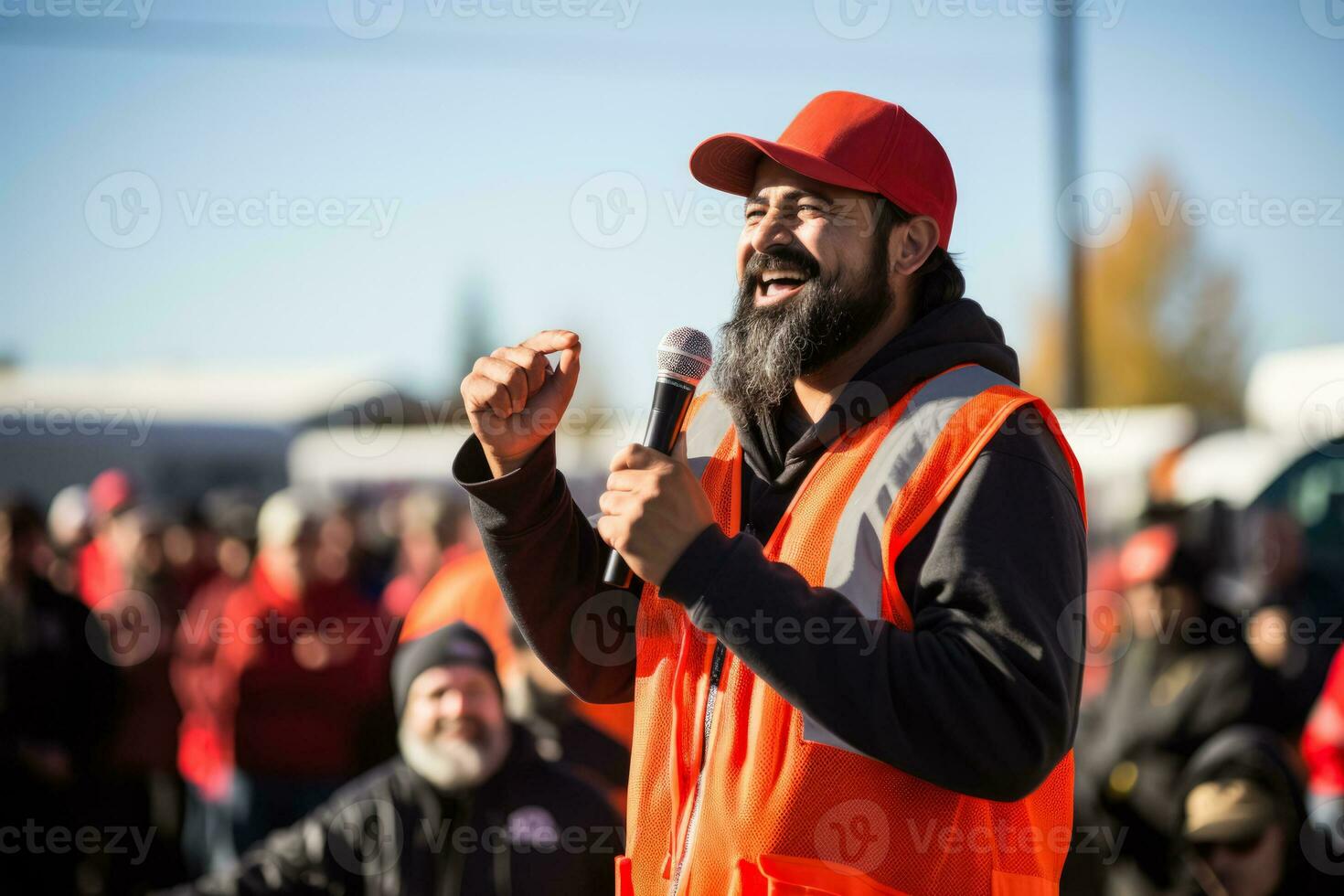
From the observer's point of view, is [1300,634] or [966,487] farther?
[1300,634]

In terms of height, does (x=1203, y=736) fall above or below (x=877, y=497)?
below

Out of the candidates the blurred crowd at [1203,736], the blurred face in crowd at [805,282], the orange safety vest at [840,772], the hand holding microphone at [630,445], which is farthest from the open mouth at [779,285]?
the blurred crowd at [1203,736]

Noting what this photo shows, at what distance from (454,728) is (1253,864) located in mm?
2546

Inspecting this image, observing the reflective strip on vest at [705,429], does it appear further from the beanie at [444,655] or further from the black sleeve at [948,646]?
the beanie at [444,655]

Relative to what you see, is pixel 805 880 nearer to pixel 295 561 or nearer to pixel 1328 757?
pixel 1328 757

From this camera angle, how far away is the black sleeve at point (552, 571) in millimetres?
2227

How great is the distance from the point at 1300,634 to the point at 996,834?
4.03 m

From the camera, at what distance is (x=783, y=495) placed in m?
2.21

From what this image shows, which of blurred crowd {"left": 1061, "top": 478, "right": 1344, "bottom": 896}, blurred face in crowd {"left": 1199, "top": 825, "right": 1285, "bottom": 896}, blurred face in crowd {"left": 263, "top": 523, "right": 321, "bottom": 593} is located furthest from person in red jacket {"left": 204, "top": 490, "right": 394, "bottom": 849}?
blurred face in crowd {"left": 1199, "top": 825, "right": 1285, "bottom": 896}

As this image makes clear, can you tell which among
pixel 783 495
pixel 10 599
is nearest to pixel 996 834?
pixel 783 495

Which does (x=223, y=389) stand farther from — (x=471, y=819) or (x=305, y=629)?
(x=471, y=819)

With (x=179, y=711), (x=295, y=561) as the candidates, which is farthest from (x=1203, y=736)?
(x=179, y=711)

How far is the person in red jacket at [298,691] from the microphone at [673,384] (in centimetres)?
410

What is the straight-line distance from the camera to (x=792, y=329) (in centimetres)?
223
